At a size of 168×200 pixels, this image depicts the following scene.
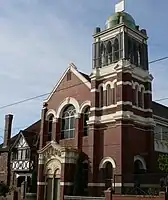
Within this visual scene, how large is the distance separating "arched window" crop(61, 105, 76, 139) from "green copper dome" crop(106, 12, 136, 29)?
9.09 m

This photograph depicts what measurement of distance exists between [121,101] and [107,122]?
2.42m

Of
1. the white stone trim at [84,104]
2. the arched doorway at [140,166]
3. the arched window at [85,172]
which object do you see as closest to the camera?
the arched window at [85,172]

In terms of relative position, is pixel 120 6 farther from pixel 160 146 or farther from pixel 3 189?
pixel 3 189

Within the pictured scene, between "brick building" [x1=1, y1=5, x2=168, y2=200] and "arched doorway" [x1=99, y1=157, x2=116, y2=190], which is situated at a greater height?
"brick building" [x1=1, y1=5, x2=168, y2=200]

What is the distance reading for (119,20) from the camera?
3556cm

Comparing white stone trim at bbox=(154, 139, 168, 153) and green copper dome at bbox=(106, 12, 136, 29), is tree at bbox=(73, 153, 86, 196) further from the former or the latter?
green copper dome at bbox=(106, 12, 136, 29)

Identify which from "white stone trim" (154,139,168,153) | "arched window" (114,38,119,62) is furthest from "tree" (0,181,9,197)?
"arched window" (114,38,119,62)

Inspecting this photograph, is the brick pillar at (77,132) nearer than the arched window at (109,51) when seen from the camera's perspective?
Yes

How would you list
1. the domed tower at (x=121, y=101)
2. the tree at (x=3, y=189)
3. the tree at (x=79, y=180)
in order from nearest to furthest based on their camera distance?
the domed tower at (x=121, y=101) → the tree at (x=79, y=180) → the tree at (x=3, y=189)

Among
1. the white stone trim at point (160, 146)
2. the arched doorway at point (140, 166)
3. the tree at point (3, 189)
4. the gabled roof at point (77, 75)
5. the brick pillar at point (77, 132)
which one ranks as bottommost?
the tree at point (3, 189)

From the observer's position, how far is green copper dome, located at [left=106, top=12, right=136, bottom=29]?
35531 mm

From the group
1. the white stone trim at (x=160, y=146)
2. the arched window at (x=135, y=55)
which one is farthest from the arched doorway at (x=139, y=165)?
the arched window at (x=135, y=55)

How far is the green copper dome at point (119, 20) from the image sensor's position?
3553 centimetres

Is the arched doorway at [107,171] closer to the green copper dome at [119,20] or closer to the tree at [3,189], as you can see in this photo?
the green copper dome at [119,20]
